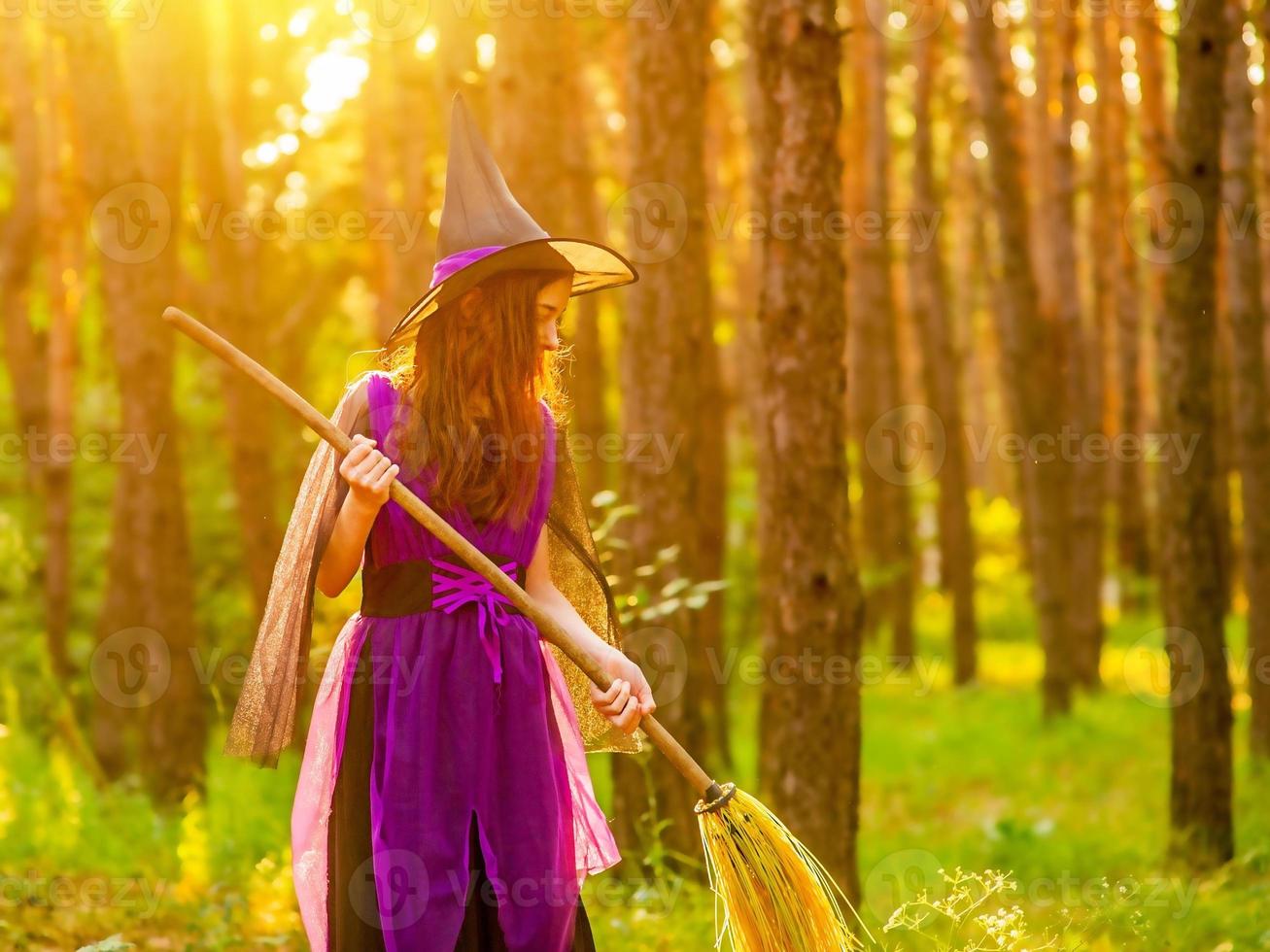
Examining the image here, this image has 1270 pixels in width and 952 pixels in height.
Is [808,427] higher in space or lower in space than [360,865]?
higher

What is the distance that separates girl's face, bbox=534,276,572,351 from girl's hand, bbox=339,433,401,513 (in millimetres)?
545

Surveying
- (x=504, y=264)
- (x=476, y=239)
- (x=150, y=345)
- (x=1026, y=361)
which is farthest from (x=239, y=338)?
(x=504, y=264)

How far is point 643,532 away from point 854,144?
12.4 metres

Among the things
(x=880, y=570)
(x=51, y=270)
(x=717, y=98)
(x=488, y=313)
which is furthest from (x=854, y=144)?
(x=488, y=313)

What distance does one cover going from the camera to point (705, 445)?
11914 mm

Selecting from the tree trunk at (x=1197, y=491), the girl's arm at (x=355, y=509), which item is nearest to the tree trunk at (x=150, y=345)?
the tree trunk at (x=1197, y=491)

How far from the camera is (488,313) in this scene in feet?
→ 12.6

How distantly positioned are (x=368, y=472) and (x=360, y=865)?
929mm

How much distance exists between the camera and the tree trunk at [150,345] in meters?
9.49

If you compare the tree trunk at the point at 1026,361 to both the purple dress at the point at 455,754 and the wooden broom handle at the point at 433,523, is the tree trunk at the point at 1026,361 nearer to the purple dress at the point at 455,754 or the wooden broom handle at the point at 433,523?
the wooden broom handle at the point at 433,523

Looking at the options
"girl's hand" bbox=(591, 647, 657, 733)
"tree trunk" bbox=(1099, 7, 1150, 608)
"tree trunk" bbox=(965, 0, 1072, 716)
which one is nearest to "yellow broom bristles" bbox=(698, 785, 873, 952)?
"girl's hand" bbox=(591, 647, 657, 733)

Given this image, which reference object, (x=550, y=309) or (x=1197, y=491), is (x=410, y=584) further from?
(x=1197, y=491)

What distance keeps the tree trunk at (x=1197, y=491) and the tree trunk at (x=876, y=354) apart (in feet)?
25.6

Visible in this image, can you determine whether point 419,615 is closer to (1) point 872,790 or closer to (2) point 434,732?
(2) point 434,732
